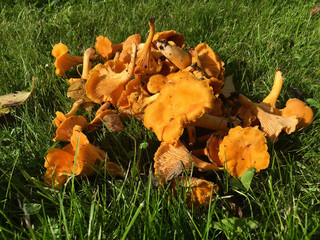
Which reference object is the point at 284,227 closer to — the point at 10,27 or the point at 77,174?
the point at 77,174

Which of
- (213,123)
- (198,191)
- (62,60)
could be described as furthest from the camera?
(62,60)

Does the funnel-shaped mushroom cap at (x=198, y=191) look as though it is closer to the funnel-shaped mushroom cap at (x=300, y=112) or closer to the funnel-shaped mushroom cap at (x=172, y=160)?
the funnel-shaped mushroom cap at (x=172, y=160)

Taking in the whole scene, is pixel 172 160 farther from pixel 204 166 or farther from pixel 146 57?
pixel 146 57

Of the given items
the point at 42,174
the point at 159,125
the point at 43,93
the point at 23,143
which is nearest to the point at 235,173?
the point at 159,125

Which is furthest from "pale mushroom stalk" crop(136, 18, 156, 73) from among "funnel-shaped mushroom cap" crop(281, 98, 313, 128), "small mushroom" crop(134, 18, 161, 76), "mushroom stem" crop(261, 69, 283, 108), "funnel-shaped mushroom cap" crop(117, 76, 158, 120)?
"funnel-shaped mushroom cap" crop(281, 98, 313, 128)

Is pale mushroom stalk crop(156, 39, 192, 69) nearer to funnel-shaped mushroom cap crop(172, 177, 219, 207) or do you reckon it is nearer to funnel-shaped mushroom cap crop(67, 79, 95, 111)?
funnel-shaped mushroom cap crop(67, 79, 95, 111)

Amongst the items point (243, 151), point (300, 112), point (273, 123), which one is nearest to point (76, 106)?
point (243, 151)

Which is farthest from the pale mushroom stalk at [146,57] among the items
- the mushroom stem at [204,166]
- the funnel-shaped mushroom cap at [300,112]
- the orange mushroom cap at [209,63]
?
the funnel-shaped mushroom cap at [300,112]
